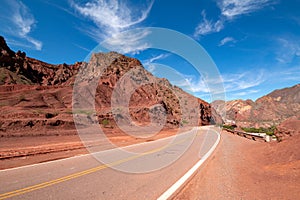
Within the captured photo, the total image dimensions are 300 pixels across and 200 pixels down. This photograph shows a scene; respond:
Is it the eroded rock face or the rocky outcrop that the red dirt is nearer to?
the eroded rock face

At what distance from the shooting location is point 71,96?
65.1 m

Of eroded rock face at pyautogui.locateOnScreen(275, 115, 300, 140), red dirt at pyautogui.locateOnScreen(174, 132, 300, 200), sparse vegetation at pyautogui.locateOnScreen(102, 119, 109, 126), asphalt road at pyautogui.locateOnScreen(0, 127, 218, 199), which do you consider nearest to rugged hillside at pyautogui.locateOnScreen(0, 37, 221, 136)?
sparse vegetation at pyautogui.locateOnScreen(102, 119, 109, 126)

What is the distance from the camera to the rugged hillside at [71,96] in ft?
105

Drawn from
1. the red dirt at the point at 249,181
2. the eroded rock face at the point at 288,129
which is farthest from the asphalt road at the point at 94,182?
the eroded rock face at the point at 288,129

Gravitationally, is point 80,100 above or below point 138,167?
above

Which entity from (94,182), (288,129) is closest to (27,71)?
(288,129)

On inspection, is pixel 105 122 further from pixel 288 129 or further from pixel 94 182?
pixel 94 182

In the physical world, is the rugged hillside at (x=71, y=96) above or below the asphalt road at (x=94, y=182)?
above

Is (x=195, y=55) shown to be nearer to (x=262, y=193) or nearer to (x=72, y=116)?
(x=262, y=193)

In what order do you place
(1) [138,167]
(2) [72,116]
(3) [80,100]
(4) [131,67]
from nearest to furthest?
(1) [138,167]
(2) [72,116]
(3) [80,100]
(4) [131,67]

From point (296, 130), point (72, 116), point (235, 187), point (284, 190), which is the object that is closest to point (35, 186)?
point (235, 187)

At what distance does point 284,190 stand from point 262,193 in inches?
21.3

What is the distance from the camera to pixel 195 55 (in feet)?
54.9

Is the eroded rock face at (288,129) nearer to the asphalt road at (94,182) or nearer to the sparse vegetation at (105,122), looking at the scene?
the asphalt road at (94,182)
